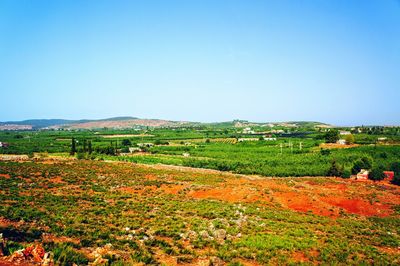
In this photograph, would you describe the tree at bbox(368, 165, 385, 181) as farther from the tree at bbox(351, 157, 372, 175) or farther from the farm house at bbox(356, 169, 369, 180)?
the tree at bbox(351, 157, 372, 175)

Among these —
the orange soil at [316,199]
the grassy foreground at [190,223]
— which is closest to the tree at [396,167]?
the orange soil at [316,199]

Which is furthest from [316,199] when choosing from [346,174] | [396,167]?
[396,167]

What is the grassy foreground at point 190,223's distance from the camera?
47.3 feet

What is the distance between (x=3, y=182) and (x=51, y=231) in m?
18.3

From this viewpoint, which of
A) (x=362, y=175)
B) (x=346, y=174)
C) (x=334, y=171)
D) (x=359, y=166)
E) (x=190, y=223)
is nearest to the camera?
(x=190, y=223)

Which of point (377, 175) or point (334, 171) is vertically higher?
point (377, 175)

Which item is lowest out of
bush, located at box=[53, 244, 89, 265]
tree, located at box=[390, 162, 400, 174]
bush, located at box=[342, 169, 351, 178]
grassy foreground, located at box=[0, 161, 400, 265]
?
bush, located at box=[342, 169, 351, 178]

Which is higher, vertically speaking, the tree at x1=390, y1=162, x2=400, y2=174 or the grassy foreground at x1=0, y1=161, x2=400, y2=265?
the grassy foreground at x1=0, y1=161, x2=400, y2=265

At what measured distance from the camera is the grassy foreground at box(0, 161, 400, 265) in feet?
47.3

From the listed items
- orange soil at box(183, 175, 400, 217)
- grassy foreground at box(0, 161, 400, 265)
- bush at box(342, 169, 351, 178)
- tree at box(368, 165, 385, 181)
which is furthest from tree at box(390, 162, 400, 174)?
grassy foreground at box(0, 161, 400, 265)

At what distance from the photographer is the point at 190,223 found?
19.8 meters

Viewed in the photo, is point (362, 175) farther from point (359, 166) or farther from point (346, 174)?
point (359, 166)

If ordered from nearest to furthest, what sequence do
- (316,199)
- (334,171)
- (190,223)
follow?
1. (190,223)
2. (316,199)
3. (334,171)

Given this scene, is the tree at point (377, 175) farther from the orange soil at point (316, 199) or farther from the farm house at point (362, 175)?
the orange soil at point (316, 199)
